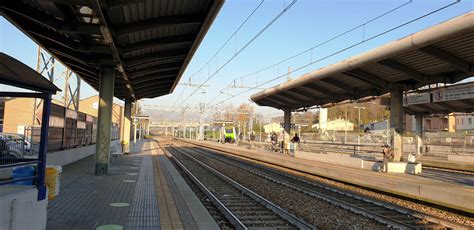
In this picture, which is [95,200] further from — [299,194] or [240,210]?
[299,194]

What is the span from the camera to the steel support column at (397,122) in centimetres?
1844

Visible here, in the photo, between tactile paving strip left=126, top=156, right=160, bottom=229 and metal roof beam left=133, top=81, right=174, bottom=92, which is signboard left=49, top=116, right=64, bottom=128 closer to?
metal roof beam left=133, top=81, right=174, bottom=92

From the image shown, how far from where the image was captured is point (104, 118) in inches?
632

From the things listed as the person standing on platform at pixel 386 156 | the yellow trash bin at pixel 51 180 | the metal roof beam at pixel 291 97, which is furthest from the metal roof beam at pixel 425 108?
the yellow trash bin at pixel 51 180

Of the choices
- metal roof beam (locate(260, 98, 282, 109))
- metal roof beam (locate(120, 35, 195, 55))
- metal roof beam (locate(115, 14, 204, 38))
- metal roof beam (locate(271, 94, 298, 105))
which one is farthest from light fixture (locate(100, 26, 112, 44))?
metal roof beam (locate(260, 98, 282, 109))

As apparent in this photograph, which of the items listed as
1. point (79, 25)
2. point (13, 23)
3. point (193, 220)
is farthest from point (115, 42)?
point (193, 220)

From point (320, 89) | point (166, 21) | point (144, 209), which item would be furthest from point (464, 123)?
point (144, 209)

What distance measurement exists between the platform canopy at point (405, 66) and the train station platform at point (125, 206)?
8484mm

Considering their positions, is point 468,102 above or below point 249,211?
above

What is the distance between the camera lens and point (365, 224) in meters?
8.96

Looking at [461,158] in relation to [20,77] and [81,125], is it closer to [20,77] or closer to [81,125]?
[81,125]

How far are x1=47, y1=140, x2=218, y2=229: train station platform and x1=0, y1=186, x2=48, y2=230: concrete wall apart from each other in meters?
1.18

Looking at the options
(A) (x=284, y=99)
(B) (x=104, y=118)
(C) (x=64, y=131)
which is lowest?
(C) (x=64, y=131)

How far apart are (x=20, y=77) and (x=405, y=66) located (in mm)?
14076
